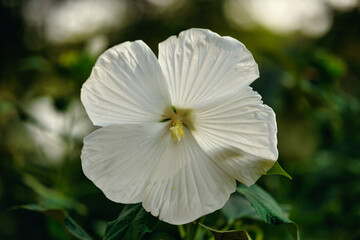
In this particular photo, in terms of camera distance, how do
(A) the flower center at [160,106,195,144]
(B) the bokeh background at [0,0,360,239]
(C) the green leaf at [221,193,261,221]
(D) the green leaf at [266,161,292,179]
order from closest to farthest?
1. (D) the green leaf at [266,161,292,179]
2. (A) the flower center at [160,106,195,144]
3. (C) the green leaf at [221,193,261,221]
4. (B) the bokeh background at [0,0,360,239]

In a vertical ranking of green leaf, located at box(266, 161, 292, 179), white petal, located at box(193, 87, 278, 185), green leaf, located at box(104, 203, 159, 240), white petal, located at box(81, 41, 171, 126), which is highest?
white petal, located at box(81, 41, 171, 126)

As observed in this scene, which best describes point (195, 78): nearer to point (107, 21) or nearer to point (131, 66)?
point (131, 66)

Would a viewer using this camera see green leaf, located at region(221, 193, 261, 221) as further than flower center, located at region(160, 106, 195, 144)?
Yes

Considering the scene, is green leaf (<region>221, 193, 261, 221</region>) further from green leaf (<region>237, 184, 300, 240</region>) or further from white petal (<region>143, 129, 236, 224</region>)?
white petal (<region>143, 129, 236, 224</region>)

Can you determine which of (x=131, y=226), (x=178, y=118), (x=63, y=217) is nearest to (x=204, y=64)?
(x=178, y=118)

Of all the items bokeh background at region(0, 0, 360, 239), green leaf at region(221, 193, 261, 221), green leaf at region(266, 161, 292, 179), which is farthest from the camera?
bokeh background at region(0, 0, 360, 239)

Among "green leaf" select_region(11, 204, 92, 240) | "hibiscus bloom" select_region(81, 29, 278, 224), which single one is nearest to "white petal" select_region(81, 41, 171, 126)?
"hibiscus bloom" select_region(81, 29, 278, 224)
